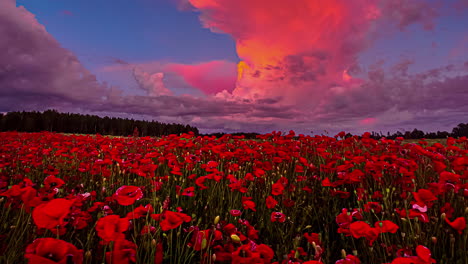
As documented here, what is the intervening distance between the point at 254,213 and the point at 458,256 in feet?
8.04

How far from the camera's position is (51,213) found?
131cm

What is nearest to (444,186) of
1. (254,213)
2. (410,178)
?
(410,178)

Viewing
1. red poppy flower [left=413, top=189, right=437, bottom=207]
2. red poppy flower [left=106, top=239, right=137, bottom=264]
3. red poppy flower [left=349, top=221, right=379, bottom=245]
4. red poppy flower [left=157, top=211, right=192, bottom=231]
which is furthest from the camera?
red poppy flower [left=413, top=189, right=437, bottom=207]

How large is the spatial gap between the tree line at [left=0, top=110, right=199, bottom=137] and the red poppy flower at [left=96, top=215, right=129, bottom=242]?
88.7 ft

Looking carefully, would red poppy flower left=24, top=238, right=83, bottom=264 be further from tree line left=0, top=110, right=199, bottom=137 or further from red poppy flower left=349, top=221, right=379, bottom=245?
tree line left=0, top=110, right=199, bottom=137

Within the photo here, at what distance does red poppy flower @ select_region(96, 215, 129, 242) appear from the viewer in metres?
1.40

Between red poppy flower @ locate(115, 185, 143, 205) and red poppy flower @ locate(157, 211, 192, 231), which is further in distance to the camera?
red poppy flower @ locate(115, 185, 143, 205)

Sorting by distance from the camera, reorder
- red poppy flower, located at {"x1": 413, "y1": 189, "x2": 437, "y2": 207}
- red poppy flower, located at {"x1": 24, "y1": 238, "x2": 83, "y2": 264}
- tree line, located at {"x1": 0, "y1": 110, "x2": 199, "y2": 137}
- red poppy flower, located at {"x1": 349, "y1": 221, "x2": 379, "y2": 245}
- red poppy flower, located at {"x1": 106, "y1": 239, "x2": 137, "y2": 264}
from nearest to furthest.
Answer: red poppy flower, located at {"x1": 24, "y1": 238, "x2": 83, "y2": 264}
red poppy flower, located at {"x1": 106, "y1": 239, "x2": 137, "y2": 264}
red poppy flower, located at {"x1": 349, "y1": 221, "x2": 379, "y2": 245}
red poppy flower, located at {"x1": 413, "y1": 189, "x2": 437, "y2": 207}
tree line, located at {"x1": 0, "y1": 110, "x2": 199, "y2": 137}

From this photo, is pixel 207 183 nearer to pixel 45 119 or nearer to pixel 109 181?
pixel 109 181

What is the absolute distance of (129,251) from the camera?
1492 mm

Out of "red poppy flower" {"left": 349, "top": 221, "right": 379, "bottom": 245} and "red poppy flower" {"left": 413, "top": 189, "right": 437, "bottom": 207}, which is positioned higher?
"red poppy flower" {"left": 413, "top": 189, "right": 437, "bottom": 207}

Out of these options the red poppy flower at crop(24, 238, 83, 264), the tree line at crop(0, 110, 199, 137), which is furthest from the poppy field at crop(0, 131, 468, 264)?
the tree line at crop(0, 110, 199, 137)

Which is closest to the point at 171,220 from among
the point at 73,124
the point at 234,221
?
the point at 234,221

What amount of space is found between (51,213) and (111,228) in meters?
0.31
